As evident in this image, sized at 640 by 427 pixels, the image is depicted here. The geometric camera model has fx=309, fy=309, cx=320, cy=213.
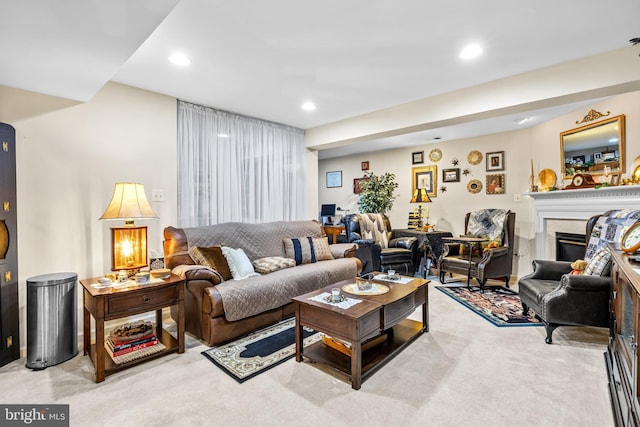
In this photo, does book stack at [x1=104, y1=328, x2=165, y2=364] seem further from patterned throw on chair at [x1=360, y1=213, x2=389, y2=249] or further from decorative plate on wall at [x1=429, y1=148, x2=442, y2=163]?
decorative plate on wall at [x1=429, y1=148, x2=442, y2=163]

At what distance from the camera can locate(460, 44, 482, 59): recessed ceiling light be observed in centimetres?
242

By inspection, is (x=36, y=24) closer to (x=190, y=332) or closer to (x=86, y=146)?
(x=86, y=146)

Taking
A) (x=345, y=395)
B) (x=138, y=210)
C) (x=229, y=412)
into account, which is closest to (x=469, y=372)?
(x=345, y=395)

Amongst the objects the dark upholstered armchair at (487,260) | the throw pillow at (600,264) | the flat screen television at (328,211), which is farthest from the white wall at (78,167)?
the flat screen television at (328,211)

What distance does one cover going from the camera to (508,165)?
4.95m

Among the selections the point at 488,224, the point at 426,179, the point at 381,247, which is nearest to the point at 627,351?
the point at 488,224

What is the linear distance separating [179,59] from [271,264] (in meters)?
2.08

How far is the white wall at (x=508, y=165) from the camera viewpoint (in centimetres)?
349

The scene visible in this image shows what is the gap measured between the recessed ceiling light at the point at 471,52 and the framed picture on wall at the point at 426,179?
335cm

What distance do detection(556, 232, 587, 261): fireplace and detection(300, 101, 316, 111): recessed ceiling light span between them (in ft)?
12.2

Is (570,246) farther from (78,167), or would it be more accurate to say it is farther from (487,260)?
(78,167)

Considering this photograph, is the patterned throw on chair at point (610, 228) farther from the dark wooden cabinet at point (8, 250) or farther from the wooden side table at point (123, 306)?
the dark wooden cabinet at point (8, 250)

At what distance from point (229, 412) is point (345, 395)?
0.69m

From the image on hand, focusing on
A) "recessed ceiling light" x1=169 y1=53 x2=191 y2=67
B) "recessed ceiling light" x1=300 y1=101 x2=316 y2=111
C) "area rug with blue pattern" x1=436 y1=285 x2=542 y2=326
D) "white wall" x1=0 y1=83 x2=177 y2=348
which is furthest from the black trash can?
"area rug with blue pattern" x1=436 y1=285 x2=542 y2=326
